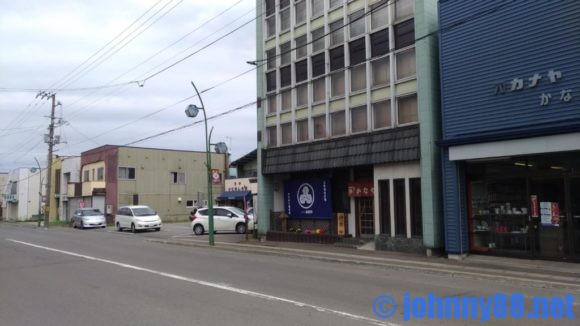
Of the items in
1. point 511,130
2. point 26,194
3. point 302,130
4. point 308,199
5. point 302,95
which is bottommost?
point 308,199

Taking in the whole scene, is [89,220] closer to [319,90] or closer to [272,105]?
[272,105]

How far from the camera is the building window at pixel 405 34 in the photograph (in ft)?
59.9

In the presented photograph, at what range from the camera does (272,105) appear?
80.1 ft

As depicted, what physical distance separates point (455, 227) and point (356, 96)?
657cm

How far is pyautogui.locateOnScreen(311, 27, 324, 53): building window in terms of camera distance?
21875 mm

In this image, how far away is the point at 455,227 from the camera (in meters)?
16.1

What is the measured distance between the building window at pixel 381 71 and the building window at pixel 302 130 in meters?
4.13

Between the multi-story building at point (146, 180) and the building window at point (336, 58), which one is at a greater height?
the building window at point (336, 58)

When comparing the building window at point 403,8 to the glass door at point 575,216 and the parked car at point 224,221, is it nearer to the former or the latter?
the glass door at point 575,216

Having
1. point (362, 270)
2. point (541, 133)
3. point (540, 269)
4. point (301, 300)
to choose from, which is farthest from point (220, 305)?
point (541, 133)

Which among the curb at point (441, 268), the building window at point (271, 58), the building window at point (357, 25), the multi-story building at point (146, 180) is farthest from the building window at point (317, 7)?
the multi-story building at point (146, 180)

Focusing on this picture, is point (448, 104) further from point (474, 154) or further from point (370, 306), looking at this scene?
point (370, 306)

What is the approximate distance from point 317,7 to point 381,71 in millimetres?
4663

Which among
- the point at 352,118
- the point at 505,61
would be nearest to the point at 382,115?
the point at 352,118
